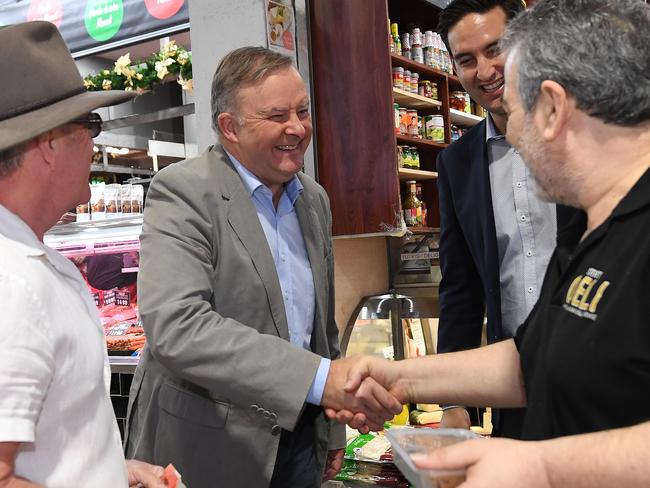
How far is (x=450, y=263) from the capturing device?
254 cm

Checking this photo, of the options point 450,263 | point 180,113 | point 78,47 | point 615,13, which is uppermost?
point 78,47

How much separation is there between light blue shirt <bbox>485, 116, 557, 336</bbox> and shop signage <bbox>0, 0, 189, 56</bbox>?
2917 mm

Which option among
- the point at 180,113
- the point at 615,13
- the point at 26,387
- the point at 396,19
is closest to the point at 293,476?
the point at 26,387

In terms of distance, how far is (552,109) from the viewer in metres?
1.26

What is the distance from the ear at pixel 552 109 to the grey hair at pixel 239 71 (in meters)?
1.29

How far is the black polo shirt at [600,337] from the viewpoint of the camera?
108 centimetres

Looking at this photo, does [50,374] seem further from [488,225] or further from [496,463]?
[488,225]

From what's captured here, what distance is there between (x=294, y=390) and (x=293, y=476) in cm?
43

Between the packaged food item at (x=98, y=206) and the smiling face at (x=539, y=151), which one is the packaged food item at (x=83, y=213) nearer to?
the packaged food item at (x=98, y=206)

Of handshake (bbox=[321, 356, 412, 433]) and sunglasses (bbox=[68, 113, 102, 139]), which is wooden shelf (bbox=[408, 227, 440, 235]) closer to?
handshake (bbox=[321, 356, 412, 433])

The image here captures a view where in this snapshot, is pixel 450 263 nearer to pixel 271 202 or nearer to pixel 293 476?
pixel 271 202

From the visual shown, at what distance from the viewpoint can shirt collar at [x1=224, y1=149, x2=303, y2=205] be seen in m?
2.36

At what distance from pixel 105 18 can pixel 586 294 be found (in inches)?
188

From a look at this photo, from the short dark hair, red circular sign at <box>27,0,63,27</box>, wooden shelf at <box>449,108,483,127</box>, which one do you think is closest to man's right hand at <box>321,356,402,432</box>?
the short dark hair
